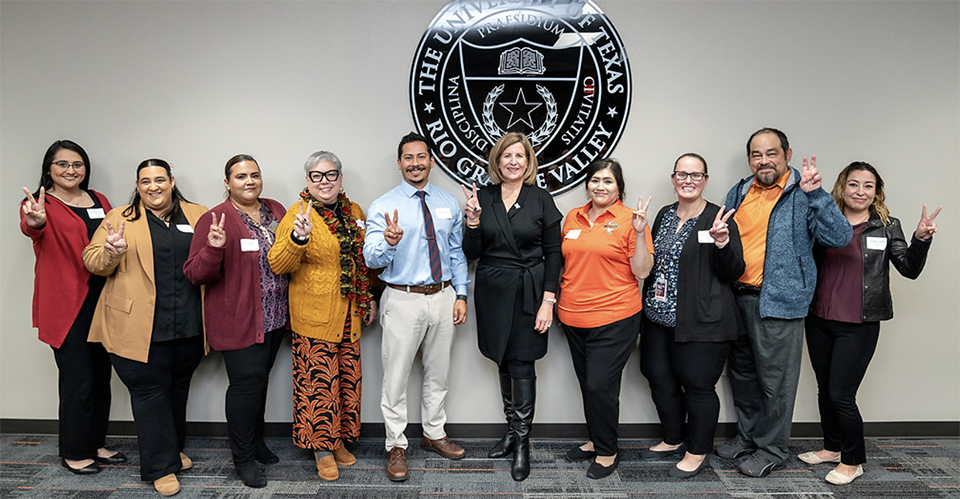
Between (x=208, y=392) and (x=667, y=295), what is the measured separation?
2742 mm

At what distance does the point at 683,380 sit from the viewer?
2.84m

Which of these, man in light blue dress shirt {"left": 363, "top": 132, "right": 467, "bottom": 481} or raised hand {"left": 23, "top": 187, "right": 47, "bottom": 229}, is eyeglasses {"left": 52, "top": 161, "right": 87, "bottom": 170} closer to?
raised hand {"left": 23, "top": 187, "right": 47, "bottom": 229}

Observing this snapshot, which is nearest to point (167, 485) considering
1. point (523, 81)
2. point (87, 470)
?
point (87, 470)

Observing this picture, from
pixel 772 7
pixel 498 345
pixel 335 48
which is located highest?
pixel 772 7

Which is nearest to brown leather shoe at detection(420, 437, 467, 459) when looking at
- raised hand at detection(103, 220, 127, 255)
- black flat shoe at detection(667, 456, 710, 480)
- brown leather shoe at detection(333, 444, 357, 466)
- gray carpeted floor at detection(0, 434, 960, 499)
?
gray carpeted floor at detection(0, 434, 960, 499)

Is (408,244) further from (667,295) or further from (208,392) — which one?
(208,392)

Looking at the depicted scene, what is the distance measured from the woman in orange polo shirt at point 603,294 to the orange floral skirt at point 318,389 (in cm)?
119

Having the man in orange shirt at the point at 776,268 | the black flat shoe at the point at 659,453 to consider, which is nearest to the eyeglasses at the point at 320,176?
the man in orange shirt at the point at 776,268

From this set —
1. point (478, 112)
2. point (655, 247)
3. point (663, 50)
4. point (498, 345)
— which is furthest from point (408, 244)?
point (663, 50)

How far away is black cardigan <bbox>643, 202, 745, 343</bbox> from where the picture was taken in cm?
269

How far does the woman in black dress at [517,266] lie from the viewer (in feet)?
9.09

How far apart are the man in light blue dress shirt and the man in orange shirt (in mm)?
1521

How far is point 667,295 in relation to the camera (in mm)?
2783

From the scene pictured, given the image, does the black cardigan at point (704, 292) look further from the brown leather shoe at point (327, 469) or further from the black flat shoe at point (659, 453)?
the brown leather shoe at point (327, 469)
